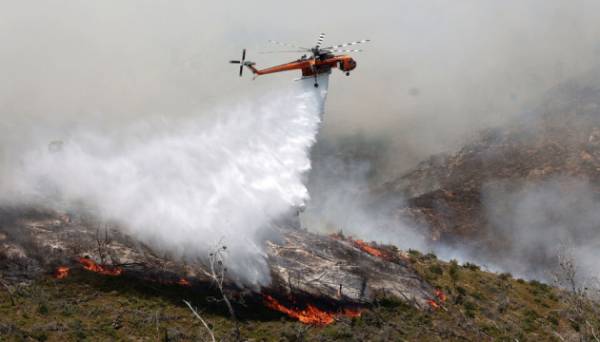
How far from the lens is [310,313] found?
167 ft

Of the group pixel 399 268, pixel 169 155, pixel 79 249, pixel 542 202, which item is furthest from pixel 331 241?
pixel 542 202

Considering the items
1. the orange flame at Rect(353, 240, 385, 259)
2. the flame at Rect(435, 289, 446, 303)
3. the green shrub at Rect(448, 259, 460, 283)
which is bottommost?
the flame at Rect(435, 289, 446, 303)

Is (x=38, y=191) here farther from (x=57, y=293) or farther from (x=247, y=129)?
(x=247, y=129)

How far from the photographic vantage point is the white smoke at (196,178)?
58.0 meters

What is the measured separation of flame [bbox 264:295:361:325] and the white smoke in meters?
4.38

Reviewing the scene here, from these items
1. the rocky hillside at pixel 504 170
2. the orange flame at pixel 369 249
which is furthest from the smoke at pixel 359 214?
the orange flame at pixel 369 249

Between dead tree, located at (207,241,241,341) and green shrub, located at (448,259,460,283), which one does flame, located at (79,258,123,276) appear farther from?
→ green shrub, located at (448,259,460,283)

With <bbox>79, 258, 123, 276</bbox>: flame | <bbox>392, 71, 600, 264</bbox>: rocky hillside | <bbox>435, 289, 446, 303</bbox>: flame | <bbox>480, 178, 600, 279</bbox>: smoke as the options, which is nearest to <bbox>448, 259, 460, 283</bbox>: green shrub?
<bbox>435, 289, 446, 303</bbox>: flame

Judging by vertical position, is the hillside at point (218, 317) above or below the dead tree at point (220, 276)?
below

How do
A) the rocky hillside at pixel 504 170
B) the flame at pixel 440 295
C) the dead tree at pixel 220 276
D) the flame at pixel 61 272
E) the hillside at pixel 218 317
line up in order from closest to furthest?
the dead tree at pixel 220 276 < the hillside at pixel 218 317 < the flame at pixel 61 272 < the flame at pixel 440 295 < the rocky hillside at pixel 504 170

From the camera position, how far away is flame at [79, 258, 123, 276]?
5159 centimetres

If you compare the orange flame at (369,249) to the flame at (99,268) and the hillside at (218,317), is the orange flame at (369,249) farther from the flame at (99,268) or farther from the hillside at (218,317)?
the flame at (99,268)

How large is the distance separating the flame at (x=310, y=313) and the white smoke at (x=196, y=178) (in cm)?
438

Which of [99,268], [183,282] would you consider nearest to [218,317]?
[183,282]
